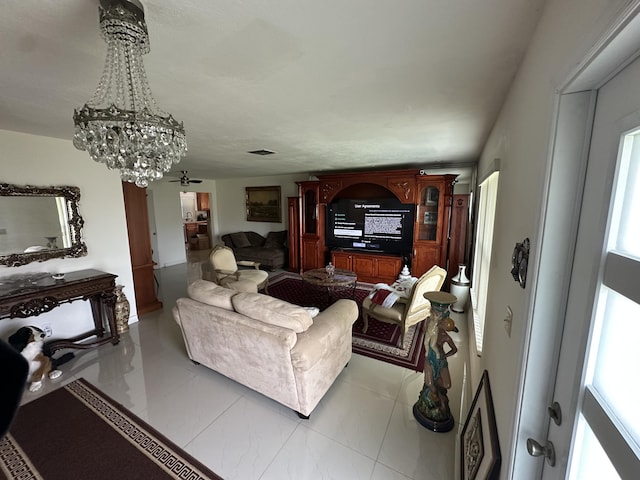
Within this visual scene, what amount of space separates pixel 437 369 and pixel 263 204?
19.2 ft

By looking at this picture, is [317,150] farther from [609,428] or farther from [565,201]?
[609,428]

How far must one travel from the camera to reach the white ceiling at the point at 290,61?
0.98 m

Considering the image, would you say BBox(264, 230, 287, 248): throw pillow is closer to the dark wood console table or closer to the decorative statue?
the dark wood console table

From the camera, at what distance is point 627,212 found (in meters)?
0.57

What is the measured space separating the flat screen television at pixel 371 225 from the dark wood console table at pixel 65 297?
3.73 metres

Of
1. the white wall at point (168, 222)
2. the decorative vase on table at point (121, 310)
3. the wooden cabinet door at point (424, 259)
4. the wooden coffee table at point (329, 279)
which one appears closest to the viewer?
the decorative vase on table at point (121, 310)

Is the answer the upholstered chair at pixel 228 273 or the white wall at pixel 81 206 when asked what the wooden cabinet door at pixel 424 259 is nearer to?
the upholstered chair at pixel 228 273

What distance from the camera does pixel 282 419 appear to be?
196 centimetres

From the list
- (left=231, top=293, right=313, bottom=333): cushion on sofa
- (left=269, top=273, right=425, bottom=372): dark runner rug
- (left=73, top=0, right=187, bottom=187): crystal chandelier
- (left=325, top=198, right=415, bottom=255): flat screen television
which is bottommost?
(left=269, top=273, right=425, bottom=372): dark runner rug

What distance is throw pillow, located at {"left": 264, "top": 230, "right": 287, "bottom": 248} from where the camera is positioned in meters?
6.44

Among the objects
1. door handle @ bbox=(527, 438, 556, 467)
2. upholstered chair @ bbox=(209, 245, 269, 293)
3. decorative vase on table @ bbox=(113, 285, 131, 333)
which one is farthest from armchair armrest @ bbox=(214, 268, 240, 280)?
door handle @ bbox=(527, 438, 556, 467)

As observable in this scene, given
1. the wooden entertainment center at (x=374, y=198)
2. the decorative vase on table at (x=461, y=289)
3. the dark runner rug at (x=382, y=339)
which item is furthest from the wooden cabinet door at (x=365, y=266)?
the decorative vase on table at (x=461, y=289)

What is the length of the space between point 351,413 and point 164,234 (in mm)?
6206

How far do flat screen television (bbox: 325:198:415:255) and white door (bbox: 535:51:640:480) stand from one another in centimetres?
408
